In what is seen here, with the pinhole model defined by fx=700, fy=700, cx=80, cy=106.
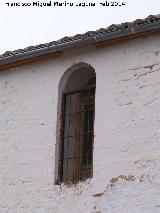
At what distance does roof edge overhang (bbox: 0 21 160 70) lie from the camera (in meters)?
9.65

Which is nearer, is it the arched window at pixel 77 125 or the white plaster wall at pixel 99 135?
the white plaster wall at pixel 99 135

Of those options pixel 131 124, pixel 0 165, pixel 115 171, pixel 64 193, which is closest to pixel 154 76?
pixel 131 124

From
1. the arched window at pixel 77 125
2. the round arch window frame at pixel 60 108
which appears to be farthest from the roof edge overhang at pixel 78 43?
the arched window at pixel 77 125

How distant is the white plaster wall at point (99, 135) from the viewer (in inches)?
375

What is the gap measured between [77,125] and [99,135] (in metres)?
0.75

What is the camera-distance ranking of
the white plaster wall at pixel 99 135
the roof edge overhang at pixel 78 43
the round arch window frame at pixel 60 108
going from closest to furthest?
the white plaster wall at pixel 99 135 < the roof edge overhang at pixel 78 43 < the round arch window frame at pixel 60 108

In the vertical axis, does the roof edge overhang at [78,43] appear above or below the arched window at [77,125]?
above

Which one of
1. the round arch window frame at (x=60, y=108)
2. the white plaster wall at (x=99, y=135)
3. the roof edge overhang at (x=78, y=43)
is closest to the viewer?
the white plaster wall at (x=99, y=135)

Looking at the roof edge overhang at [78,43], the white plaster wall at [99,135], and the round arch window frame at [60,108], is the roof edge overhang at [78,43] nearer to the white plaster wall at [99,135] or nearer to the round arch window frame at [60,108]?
the white plaster wall at [99,135]

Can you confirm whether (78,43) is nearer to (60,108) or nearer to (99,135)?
(60,108)

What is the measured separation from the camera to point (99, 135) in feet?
32.9

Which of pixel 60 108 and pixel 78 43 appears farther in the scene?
pixel 60 108

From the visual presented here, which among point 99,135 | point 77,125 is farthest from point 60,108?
point 99,135

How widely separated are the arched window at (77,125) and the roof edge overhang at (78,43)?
18.2 inches
